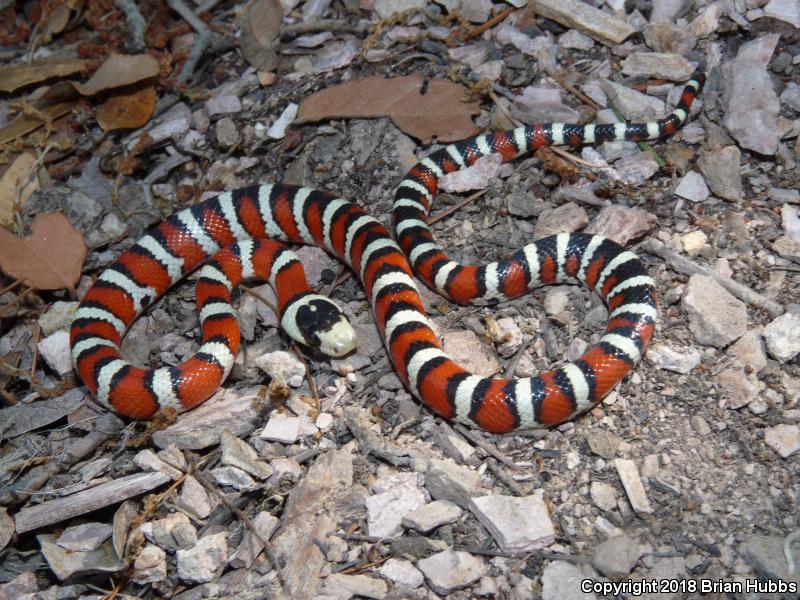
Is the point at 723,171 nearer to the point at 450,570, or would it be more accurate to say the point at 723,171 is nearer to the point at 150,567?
the point at 450,570

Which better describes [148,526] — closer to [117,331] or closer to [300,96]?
[117,331]

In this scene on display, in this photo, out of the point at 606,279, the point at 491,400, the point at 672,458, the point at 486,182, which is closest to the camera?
the point at 672,458

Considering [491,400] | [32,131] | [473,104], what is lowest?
[491,400]

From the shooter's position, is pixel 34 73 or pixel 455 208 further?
pixel 34 73

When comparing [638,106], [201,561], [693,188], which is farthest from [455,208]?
[201,561]

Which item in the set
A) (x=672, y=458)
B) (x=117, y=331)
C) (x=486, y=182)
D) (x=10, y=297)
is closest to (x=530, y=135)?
(x=486, y=182)

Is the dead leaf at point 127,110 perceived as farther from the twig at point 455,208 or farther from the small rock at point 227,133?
the twig at point 455,208
